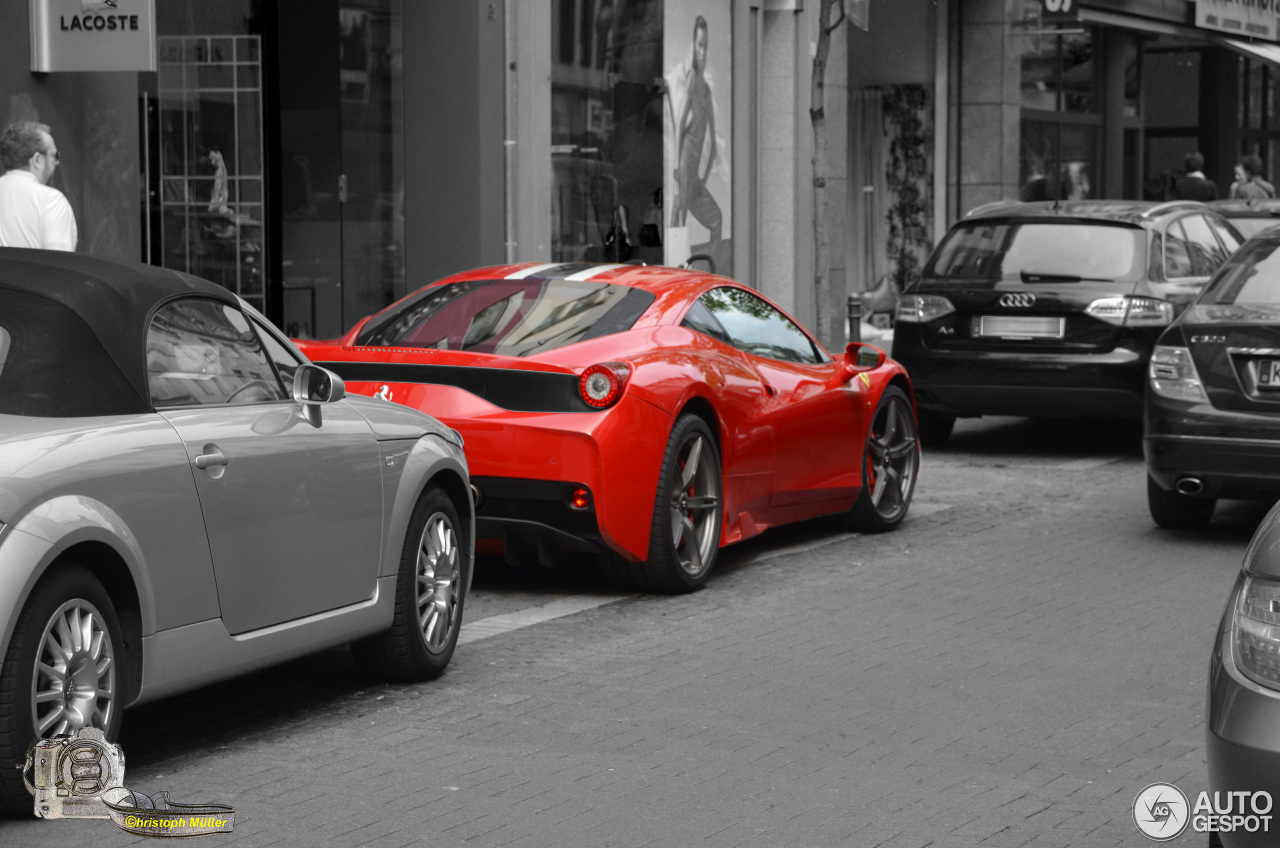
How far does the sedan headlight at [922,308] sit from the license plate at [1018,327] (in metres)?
0.30

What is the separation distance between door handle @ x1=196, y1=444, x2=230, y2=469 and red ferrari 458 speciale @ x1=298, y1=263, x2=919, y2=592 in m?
2.50

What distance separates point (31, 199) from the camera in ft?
31.4

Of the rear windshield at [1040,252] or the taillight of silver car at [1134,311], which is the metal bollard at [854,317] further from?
the taillight of silver car at [1134,311]

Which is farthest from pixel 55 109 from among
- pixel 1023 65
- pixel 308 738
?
pixel 1023 65

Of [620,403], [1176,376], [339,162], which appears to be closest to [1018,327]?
[1176,376]

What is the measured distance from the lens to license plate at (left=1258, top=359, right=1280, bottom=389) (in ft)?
30.9

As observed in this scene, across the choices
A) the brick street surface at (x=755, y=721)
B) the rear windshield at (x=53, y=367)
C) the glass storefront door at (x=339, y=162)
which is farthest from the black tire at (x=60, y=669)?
the glass storefront door at (x=339, y=162)

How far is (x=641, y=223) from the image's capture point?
1831cm

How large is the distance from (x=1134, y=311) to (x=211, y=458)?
29.0 ft

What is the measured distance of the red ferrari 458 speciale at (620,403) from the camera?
7.93 m

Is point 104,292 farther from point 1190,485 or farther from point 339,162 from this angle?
point 339,162

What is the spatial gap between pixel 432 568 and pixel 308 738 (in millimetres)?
1034

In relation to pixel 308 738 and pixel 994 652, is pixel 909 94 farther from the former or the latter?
pixel 308 738

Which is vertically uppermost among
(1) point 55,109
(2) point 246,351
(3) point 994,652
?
(1) point 55,109
